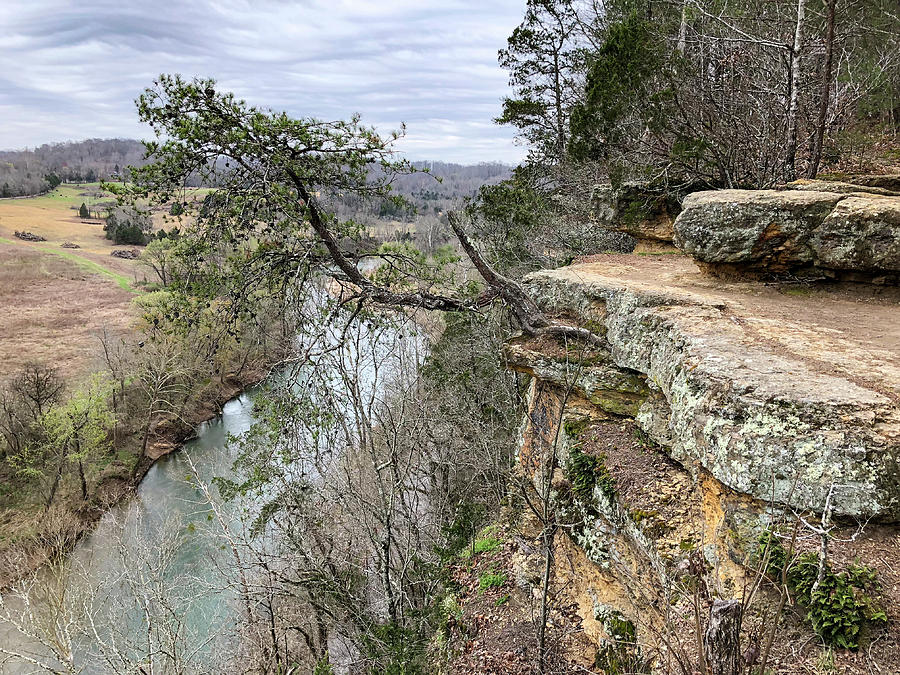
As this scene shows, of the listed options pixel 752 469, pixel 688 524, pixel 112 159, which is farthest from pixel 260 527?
pixel 112 159

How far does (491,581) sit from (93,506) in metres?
17.6

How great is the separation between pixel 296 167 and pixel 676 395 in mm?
5137

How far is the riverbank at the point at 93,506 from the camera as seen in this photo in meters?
15.9

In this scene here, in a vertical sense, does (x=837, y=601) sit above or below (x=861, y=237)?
below

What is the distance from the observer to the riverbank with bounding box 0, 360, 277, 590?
1592 centimetres

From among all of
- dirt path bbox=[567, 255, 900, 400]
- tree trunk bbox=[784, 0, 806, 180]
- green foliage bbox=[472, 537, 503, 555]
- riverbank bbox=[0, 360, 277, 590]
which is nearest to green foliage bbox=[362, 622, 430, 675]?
green foliage bbox=[472, 537, 503, 555]

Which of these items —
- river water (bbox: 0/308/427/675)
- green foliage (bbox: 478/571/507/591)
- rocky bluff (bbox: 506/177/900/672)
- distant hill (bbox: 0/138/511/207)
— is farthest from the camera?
distant hill (bbox: 0/138/511/207)

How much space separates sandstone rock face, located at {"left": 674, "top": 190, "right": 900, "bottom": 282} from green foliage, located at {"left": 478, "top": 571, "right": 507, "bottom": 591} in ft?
19.7

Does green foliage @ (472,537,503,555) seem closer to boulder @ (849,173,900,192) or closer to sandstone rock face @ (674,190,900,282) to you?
sandstone rock face @ (674,190,900,282)

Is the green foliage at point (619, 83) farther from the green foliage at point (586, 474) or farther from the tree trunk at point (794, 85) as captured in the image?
the green foliage at point (586, 474)

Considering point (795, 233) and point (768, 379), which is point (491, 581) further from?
Result: point (795, 233)

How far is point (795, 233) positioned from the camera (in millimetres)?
6711

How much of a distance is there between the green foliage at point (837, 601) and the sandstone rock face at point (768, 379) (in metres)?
0.41

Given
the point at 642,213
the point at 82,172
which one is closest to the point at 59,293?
the point at 642,213
